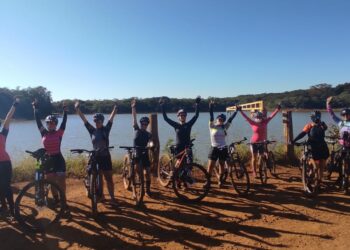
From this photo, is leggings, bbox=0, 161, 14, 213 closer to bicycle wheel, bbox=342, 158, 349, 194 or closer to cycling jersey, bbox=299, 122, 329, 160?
cycling jersey, bbox=299, 122, 329, 160

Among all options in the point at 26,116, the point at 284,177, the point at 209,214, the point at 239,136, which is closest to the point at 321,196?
the point at 284,177

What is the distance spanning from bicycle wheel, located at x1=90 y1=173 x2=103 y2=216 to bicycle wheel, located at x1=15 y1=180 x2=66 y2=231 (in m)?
0.48

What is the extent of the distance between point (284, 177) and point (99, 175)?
17.4 feet

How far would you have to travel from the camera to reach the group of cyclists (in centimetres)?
629

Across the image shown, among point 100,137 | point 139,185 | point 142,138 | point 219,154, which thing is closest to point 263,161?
point 219,154

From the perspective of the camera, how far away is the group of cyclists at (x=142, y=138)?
629cm

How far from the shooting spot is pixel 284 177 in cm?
966

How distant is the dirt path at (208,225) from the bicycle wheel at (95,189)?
220 mm

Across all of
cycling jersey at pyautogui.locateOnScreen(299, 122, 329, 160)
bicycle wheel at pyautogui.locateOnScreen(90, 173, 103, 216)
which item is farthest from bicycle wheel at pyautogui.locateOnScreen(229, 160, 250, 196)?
bicycle wheel at pyautogui.locateOnScreen(90, 173, 103, 216)

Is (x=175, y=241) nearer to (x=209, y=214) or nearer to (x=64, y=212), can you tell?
(x=209, y=214)

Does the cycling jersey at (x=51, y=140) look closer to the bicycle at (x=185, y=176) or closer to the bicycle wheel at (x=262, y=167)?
the bicycle at (x=185, y=176)

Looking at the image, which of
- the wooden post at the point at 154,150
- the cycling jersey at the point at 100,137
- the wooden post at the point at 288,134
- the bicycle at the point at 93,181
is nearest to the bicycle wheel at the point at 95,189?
the bicycle at the point at 93,181

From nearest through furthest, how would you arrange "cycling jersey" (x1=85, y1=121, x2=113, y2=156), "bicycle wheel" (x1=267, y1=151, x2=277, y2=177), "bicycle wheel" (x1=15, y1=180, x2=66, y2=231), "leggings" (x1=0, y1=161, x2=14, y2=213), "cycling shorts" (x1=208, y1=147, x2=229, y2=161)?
"bicycle wheel" (x1=15, y1=180, x2=66, y2=231) < "leggings" (x1=0, y1=161, x2=14, y2=213) < "cycling jersey" (x1=85, y1=121, x2=113, y2=156) < "cycling shorts" (x1=208, y1=147, x2=229, y2=161) < "bicycle wheel" (x1=267, y1=151, x2=277, y2=177)

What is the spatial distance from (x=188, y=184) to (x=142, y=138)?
1.53m
